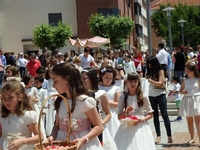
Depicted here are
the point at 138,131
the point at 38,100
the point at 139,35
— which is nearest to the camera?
the point at 138,131

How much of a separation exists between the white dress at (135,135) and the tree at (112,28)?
36307 mm

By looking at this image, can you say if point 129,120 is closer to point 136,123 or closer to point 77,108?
point 136,123

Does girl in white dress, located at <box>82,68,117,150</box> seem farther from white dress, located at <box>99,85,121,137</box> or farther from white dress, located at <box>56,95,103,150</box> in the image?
white dress, located at <box>56,95,103,150</box>

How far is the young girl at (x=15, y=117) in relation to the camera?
5277 millimetres

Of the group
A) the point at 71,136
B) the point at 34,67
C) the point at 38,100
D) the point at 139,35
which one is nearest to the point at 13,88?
the point at 71,136

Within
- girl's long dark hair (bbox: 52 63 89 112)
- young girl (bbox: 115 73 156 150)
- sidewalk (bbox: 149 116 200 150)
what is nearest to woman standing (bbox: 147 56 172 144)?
sidewalk (bbox: 149 116 200 150)

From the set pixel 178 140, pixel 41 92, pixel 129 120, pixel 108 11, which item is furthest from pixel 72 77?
pixel 108 11

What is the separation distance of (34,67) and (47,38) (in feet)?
75.7

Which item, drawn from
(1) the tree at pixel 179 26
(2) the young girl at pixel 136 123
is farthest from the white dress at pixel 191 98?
(1) the tree at pixel 179 26

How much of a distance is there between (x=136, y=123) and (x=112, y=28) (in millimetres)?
36932

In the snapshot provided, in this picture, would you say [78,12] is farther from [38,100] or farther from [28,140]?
[28,140]

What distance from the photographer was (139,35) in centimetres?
6700

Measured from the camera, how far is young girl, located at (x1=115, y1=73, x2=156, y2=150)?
7828 millimetres

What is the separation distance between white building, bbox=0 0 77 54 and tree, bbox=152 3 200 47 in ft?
59.9
